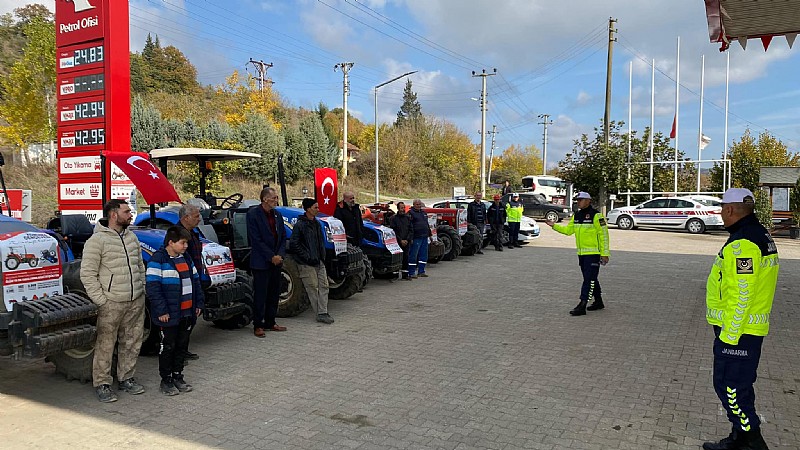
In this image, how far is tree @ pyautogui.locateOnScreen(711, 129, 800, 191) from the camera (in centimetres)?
2842

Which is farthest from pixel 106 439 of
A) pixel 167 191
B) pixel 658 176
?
pixel 658 176

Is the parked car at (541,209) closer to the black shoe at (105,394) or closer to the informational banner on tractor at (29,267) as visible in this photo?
the black shoe at (105,394)

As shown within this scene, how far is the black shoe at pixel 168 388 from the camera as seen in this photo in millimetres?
5070

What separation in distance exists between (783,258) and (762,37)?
9.46 meters

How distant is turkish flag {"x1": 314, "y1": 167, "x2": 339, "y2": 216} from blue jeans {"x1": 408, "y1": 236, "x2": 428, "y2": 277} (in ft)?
6.35

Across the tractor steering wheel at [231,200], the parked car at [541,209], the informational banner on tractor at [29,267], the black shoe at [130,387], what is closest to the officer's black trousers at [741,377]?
the black shoe at [130,387]

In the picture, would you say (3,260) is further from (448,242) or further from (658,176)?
(658,176)

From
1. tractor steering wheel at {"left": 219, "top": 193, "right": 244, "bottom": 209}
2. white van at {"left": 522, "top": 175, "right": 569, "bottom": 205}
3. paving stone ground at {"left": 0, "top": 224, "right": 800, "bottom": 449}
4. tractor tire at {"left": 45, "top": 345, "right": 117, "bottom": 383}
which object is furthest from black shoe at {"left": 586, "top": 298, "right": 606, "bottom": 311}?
white van at {"left": 522, "top": 175, "right": 569, "bottom": 205}

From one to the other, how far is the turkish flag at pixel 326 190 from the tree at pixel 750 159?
78.7 feet

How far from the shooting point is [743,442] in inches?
152

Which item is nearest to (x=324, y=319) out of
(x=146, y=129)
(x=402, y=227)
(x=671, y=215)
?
(x=402, y=227)

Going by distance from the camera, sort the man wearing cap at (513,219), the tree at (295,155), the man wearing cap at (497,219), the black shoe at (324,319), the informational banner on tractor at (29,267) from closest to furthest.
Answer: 1. the informational banner on tractor at (29,267)
2. the black shoe at (324,319)
3. the man wearing cap at (497,219)
4. the man wearing cap at (513,219)
5. the tree at (295,155)

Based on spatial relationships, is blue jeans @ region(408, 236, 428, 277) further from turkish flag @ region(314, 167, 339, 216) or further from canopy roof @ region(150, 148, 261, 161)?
canopy roof @ region(150, 148, 261, 161)

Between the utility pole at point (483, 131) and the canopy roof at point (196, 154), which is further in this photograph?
the utility pole at point (483, 131)
